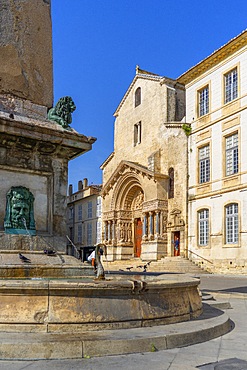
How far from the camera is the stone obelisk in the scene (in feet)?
27.4

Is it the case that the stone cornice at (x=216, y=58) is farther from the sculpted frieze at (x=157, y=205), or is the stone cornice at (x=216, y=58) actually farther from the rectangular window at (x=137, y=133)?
the sculpted frieze at (x=157, y=205)

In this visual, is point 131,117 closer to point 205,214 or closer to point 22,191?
point 205,214

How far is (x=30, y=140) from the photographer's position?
870cm

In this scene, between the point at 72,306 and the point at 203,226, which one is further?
the point at 203,226

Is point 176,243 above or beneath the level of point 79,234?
beneath

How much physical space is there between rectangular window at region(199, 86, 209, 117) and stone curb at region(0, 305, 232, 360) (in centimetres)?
2475

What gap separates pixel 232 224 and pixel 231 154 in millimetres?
4040

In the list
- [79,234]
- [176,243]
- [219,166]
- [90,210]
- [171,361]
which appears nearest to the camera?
[171,361]

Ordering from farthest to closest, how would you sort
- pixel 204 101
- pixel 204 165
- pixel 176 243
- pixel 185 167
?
pixel 176 243, pixel 185 167, pixel 204 101, pixel 204 165

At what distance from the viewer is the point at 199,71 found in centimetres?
2914

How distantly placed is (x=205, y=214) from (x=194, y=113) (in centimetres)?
681

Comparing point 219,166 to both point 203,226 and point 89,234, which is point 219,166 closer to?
point 203,226

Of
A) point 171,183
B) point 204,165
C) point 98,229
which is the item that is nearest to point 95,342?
point 204,165

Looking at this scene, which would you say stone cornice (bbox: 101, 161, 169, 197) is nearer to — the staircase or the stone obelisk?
the staircase
